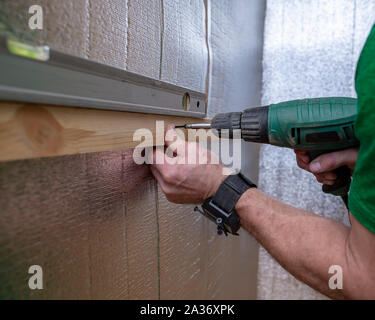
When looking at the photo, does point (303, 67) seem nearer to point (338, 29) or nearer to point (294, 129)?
point (338, 29)

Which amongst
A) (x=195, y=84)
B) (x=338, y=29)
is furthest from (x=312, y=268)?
(x=338, y=29)

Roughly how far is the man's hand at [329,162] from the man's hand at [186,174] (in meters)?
0.20

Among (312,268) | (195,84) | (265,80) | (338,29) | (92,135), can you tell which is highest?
(338,29)

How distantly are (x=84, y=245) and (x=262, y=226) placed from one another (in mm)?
335

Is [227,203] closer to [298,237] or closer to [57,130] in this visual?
[298,237]

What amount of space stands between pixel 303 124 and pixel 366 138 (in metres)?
0.15

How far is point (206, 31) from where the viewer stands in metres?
0.78

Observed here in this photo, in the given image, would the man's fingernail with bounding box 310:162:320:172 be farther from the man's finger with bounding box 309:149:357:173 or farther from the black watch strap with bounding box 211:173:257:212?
the black watch strap with bounding box 211:173:257:212

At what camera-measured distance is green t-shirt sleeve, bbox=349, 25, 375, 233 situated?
35 cm

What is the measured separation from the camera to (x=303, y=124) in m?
0.51

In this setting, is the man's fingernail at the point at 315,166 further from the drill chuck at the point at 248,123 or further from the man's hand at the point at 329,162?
the drill chuck at the point at 248,123

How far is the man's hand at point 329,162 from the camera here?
21.4 inches

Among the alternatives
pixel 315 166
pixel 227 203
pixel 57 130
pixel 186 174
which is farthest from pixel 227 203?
pixel 57 130

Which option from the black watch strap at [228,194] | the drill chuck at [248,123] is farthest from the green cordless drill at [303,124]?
the black watch strap at [228,194]
